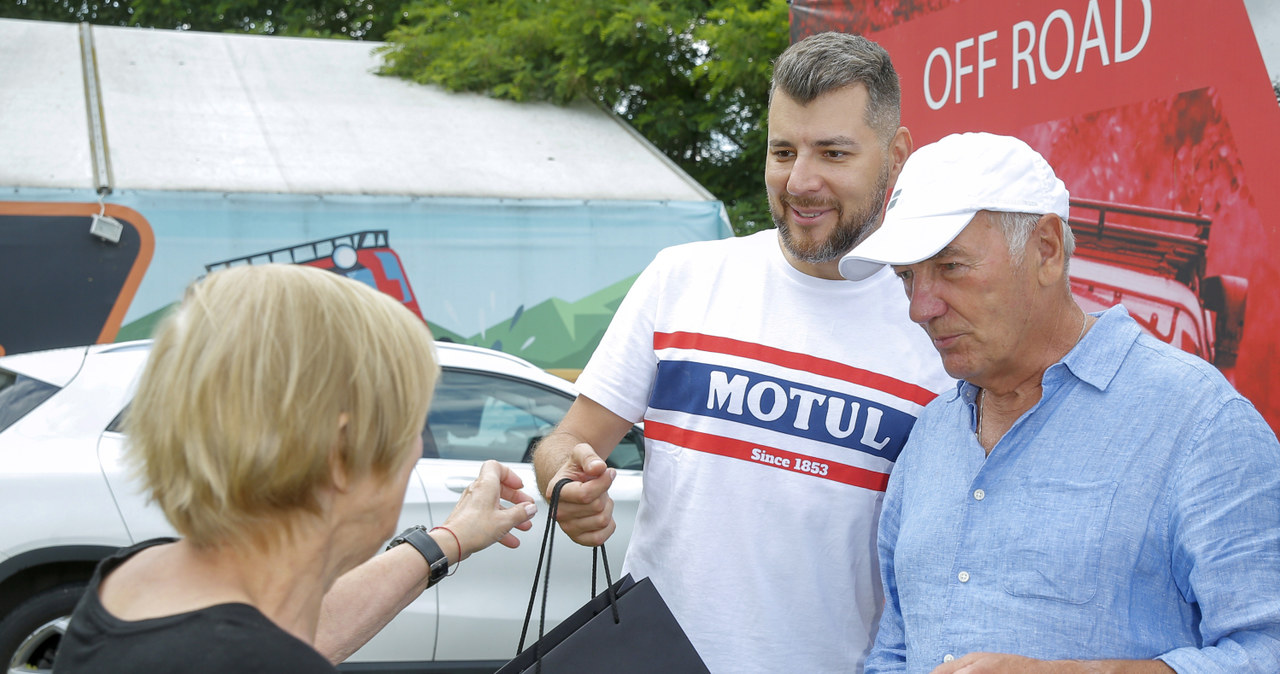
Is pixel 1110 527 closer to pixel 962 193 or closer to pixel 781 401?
pixel 962 193

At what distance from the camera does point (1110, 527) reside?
1486 mm

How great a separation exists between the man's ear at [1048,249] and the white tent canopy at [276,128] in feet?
24.3

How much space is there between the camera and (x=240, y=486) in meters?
1.15

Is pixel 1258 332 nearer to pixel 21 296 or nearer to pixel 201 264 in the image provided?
pixel 201 264

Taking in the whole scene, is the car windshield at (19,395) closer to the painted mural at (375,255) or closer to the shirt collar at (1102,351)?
the painted mural at (375,255)

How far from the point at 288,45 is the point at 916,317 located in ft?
37.5

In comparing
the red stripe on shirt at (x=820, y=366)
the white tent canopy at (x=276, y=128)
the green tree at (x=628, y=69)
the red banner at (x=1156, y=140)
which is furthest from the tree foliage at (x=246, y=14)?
→ the red stripe on shirt at (x=820, y=366)

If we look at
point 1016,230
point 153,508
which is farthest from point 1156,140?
point 153,508

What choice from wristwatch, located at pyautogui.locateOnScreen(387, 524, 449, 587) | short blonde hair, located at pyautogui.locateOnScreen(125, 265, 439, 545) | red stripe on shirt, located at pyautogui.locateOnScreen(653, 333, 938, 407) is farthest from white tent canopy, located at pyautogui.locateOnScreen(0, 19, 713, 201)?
short blonde hair, located at pyautogui.locateOnScreen(125, 265, 439, 545)

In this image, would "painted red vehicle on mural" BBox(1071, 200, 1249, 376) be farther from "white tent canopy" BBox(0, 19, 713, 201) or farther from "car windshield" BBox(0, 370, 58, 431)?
"white tent canopy" BBox(0, 19, 713, 201)

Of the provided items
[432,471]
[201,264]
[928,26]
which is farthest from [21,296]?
[928,26]

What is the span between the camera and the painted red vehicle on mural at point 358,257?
8234 millimetres

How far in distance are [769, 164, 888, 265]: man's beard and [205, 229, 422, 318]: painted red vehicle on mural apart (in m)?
6.43

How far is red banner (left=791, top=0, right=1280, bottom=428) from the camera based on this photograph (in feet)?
6.85
